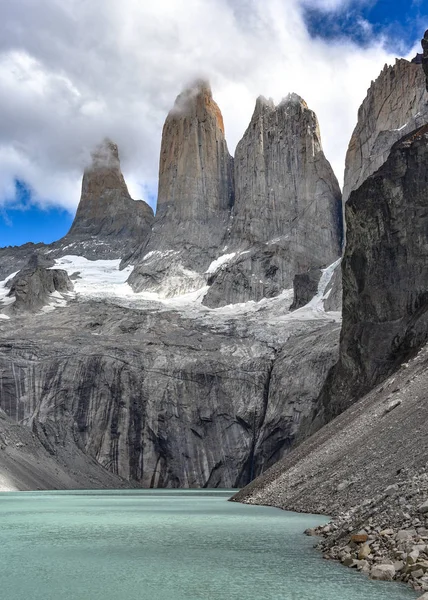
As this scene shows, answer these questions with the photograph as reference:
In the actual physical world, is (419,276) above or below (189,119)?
below

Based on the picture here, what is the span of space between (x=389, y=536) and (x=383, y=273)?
4458cm

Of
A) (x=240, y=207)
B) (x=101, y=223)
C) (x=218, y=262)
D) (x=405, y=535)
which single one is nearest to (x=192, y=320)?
(x=218, y=262)

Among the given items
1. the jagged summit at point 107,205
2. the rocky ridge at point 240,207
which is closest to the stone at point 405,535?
the rocky ridge at point 240,207

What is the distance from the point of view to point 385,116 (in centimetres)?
11512

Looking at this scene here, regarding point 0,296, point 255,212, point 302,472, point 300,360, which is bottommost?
point 302,472

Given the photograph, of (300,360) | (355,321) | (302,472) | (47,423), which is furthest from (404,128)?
(302,472)

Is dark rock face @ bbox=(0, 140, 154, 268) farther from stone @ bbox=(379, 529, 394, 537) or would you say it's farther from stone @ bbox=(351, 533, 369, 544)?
stone @ bbox=(379, 529, 394, 537)

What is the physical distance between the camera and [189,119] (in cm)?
14862

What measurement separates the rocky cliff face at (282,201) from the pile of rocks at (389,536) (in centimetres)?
10762

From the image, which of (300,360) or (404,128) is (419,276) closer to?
(300,360)

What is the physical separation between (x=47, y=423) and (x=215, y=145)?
244ft

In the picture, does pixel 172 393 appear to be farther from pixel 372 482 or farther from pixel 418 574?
pixel 418 574

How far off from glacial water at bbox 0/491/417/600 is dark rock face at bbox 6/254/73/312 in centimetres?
9235

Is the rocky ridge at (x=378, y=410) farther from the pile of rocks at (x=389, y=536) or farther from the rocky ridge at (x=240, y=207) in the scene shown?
the rocky ridge at (x=240, y=207)
